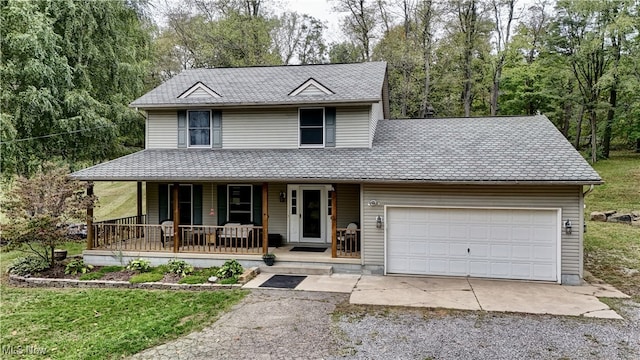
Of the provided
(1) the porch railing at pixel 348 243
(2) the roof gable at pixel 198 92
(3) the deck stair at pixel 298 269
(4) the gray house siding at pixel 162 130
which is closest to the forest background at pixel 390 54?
(4) the gray house siding at pixel 162 130

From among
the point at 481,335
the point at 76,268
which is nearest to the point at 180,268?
the point at 76,268

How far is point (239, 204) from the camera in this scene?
13.2 metres

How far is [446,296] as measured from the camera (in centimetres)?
873

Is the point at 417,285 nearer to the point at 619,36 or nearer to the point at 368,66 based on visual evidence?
the point at 368,66

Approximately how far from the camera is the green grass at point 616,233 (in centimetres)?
1060

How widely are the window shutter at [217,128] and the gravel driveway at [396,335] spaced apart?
21.8ft

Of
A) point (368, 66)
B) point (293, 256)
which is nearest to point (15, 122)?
point (293, 256)

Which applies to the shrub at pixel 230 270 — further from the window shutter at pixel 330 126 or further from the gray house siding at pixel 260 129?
the window shutter at pixel 330 126

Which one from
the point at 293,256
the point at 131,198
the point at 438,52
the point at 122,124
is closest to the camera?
the point at 293,256

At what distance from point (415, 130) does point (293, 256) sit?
5.92m

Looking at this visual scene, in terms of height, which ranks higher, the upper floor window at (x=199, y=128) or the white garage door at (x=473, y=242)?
the upper floor window at (x=199, y=128)

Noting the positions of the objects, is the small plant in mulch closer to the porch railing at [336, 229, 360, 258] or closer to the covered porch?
the covered porch

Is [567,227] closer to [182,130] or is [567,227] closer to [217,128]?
[217,128]

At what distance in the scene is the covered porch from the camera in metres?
11.8
